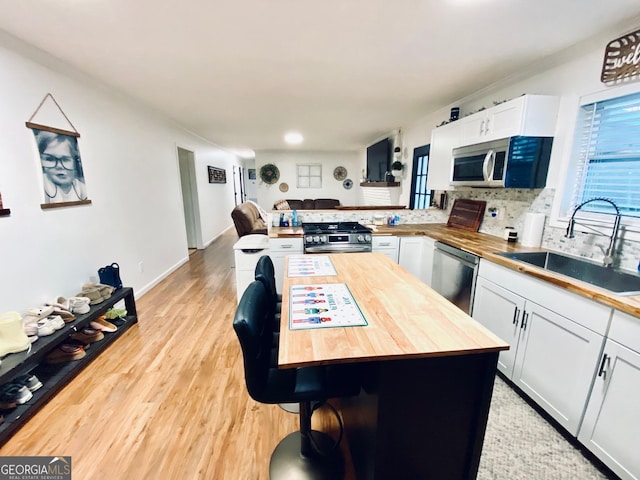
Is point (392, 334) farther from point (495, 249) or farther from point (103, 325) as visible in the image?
point (103, 325)

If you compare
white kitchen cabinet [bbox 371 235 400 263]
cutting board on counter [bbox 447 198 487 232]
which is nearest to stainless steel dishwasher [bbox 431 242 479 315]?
→ white kitchen cabinet [bbox 371 235 400 263]

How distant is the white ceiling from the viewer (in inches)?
60.5

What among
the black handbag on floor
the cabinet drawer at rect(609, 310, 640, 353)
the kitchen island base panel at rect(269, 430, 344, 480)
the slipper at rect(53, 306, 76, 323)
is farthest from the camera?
the black handbag on floor

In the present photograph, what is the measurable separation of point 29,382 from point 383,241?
121 inches

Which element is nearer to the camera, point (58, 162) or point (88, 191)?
point (58, 162)

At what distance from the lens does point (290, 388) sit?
114 cm

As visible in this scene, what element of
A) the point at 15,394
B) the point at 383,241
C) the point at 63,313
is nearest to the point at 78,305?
the point at 63,313

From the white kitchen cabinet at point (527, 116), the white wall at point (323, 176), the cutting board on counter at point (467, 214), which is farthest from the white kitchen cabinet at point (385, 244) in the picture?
the white wall at point (323, 176)

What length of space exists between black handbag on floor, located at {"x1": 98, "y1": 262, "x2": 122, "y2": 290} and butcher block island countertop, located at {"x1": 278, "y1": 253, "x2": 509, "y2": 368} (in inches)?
85.0

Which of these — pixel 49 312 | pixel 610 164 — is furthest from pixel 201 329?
pixel 610 164

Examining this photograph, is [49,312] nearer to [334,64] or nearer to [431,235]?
[334,64]

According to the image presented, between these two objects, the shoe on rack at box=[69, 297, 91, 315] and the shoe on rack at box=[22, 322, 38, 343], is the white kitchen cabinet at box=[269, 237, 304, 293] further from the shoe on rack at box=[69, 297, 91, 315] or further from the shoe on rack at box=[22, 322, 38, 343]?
the shoe on rack at box=[22, 322, 38, 343]

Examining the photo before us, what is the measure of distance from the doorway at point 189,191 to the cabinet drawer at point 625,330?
5.82 metres

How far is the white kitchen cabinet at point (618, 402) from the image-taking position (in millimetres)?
1203
